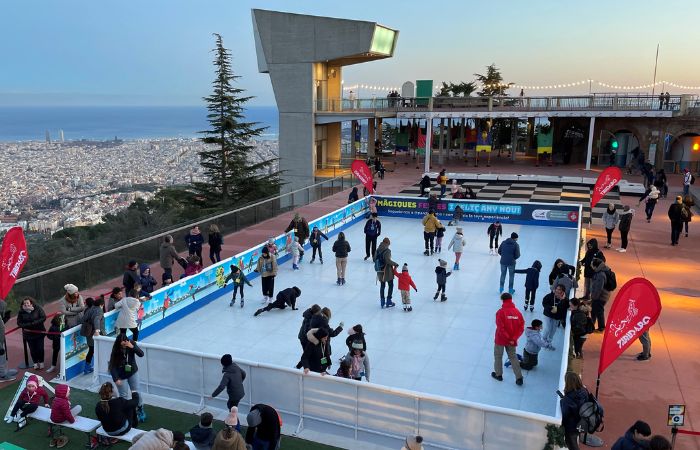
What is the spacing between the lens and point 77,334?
33.0 ft

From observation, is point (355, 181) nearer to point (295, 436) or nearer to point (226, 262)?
point (226, 262)

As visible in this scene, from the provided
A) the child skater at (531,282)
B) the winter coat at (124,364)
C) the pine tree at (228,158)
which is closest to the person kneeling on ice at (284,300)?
the winter coat at (124,364)

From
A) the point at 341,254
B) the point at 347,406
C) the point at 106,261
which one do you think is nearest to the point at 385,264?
the point at 341,254

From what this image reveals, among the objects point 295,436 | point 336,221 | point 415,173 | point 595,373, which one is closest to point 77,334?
point 295,436

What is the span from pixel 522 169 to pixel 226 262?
2806 centimetres

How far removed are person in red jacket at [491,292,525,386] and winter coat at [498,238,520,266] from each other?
465 cm

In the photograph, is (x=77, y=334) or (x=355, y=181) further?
(x=355, y=181)

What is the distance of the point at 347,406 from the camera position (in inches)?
319

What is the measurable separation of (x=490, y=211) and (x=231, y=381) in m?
17.8

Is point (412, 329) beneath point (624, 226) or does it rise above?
Result: beneath

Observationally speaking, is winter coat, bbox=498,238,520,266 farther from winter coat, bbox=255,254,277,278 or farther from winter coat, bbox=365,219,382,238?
winter coat, bbox=255,254,277,278

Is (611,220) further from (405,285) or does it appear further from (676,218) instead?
(405,285)

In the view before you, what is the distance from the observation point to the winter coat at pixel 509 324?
9445 millimetres

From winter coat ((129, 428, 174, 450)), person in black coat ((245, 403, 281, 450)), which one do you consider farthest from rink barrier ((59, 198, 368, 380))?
person in black coat ((245, 403, 281, 450))
